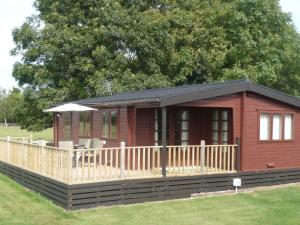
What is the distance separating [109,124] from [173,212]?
21.3 ft

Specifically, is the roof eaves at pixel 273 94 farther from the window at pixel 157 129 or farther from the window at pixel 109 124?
the window at pixel 109 124

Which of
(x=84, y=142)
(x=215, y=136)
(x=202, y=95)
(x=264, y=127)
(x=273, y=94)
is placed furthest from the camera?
(x=84, y=142)

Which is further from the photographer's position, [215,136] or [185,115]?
[185,115]

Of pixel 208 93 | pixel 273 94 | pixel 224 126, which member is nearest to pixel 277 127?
pixel 273 94

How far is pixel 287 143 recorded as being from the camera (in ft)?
50.5

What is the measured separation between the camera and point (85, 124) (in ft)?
62.6

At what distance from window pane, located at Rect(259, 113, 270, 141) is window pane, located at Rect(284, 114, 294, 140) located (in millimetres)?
805

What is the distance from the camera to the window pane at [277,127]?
15.1 metres

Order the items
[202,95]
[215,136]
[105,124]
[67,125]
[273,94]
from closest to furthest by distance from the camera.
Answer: [202,95] < [273,94] < [215,136] < [105,124] < [67,125]

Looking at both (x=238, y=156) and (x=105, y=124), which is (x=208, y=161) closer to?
(x=238, y=156)

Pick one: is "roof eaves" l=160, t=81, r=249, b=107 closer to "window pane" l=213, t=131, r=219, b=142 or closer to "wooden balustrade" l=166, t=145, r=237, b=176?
"wooden balustrade" l=166, t=145, r=237, b=176

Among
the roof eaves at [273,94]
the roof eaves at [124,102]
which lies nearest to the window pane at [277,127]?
the roof eaves at [273,94]

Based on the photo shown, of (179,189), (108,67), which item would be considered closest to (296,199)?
(179,189)

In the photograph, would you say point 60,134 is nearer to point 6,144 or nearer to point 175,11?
A: point 6,144
